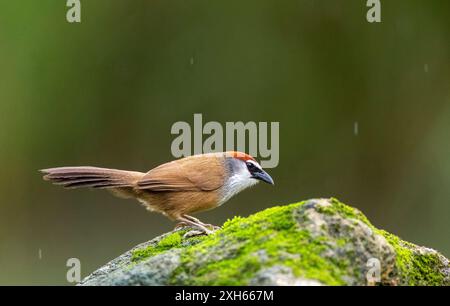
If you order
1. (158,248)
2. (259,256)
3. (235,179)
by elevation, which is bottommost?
(158,248)

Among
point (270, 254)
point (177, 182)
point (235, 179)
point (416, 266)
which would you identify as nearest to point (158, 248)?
point (177, 182)

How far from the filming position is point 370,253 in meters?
3.50

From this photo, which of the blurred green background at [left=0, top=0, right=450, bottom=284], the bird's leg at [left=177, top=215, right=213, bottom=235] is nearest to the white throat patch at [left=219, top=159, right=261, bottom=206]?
the bird's leg at [left=177, top=215, right=213, bottom=235]

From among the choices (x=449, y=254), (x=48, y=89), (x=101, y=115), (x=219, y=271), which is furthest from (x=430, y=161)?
(x=219, y=271)

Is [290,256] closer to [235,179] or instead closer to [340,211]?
[340,211]

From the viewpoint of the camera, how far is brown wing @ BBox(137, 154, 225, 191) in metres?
5.61

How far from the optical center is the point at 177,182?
5.64 meters

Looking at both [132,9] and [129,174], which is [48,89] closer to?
[132,9]

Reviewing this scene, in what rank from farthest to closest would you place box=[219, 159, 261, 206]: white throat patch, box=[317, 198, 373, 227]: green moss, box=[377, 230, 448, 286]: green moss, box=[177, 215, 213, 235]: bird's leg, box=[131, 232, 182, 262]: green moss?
box=[219, 159, 261, 206]: white throat patch
box=[177, 215, 213, 235]: bird's leg
box=[131, 232, 182, 262]: green moss
box=[377, 230, 448, 286]: green moss
box=[317, 198, 373, 227]: green moss

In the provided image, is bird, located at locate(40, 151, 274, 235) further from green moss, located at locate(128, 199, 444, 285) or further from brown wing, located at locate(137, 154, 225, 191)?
green moss, located at locate(128, 199, 444, 285)

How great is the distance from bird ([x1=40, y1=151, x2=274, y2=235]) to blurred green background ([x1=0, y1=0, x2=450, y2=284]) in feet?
16.2

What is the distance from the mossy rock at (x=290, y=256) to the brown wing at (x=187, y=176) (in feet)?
5.70

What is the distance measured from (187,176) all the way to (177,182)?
0.11m

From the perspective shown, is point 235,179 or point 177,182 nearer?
point 177,182
